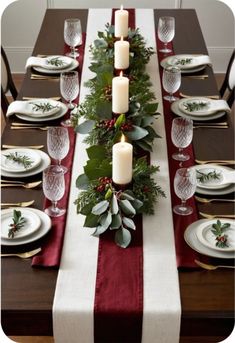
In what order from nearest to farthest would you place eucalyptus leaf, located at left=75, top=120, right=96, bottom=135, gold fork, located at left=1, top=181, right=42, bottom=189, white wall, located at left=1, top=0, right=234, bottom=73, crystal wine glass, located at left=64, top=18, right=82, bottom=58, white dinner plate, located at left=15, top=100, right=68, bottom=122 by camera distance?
gold fork, located at left=1, top=181, right=42, bottom=189
eucalyptus leaf, located at left=75, top=120, right=96, bottom=135
white dinner plate, located at left=15, top=100, right=68, bottom=122
crystal wine glass, located at left=64, top=18, right=82, bottom=58
white wall, located at left=1, top=0, right=234, bottom=73

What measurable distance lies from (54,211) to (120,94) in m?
0.52

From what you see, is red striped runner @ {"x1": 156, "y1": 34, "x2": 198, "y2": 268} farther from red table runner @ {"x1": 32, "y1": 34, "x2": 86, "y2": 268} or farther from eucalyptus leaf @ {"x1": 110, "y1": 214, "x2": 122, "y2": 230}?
red table runner @ {"x1": 32, "y1": 34, "x2": 86, "y2": 268}

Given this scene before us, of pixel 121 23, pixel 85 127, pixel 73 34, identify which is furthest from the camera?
pixel 73 34

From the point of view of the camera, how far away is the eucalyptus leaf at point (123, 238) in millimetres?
1842

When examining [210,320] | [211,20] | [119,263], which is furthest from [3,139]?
[211,20]

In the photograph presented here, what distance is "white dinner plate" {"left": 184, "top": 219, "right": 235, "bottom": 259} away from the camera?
1801 mm

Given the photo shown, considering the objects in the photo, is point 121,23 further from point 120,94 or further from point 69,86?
point 120,94

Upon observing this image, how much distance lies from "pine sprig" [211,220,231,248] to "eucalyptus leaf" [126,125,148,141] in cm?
52

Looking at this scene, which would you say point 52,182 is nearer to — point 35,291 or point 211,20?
point 35,291

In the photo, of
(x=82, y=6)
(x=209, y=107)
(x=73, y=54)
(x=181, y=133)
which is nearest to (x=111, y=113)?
(x=181, y=133)

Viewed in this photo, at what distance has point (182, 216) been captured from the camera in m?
2.00

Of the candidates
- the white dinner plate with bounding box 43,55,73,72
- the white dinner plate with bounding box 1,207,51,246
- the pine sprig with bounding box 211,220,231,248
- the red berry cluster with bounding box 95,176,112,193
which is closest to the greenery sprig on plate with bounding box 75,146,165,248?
the red berry cluster with bounding box 95,176,112,193

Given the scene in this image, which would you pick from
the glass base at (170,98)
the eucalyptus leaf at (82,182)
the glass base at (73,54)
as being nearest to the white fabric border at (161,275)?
the eucalyptus leaf at (82,182)

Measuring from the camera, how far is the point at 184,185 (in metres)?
1.95
